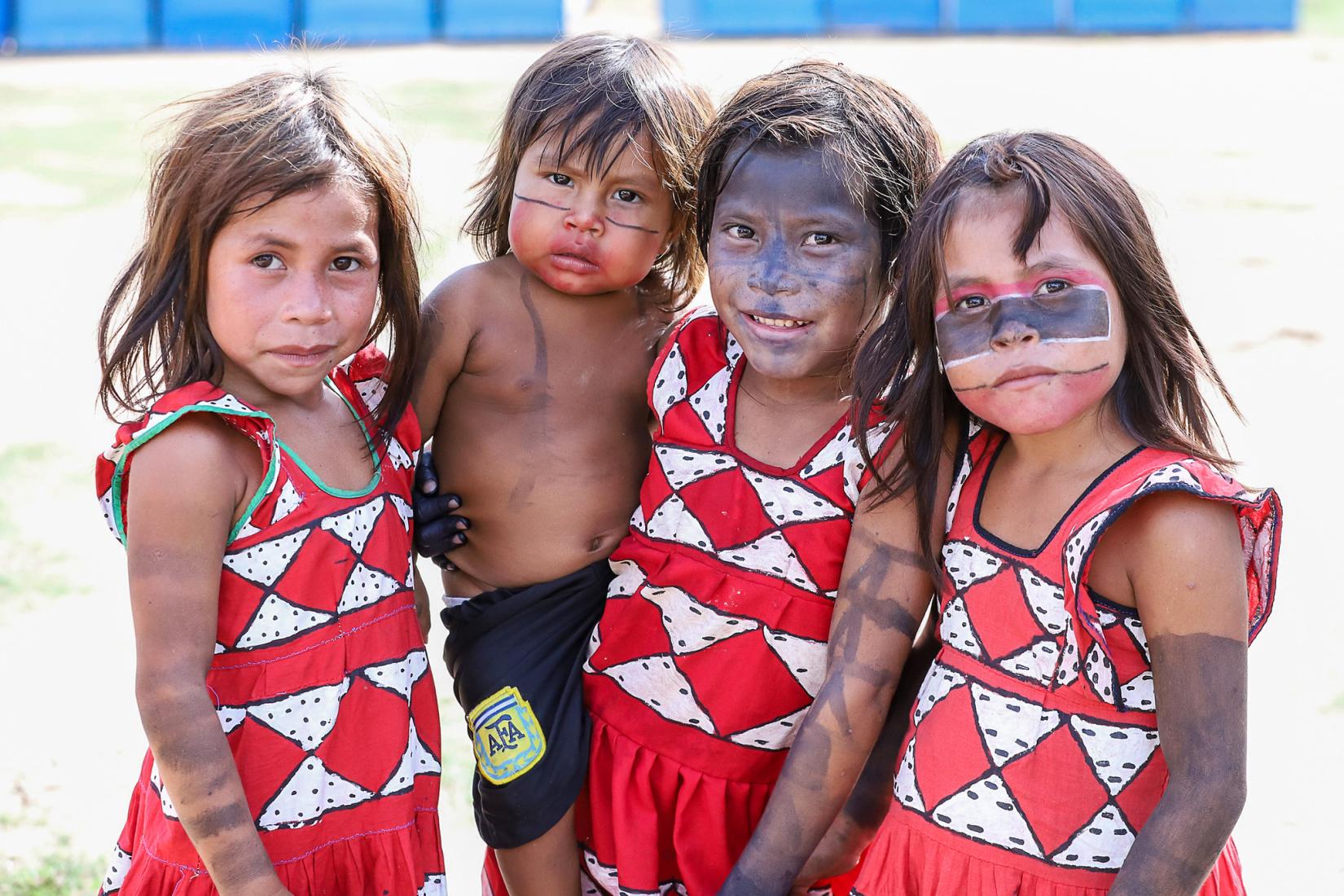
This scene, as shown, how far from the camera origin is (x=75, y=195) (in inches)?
396

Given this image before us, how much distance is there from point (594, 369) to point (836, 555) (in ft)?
1.95

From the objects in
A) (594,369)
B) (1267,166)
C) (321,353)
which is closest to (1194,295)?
(1267,166)

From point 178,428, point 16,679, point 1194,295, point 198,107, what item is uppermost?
point 198,107

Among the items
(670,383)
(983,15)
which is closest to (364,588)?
(670,383)

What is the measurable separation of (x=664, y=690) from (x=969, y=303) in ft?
2.47

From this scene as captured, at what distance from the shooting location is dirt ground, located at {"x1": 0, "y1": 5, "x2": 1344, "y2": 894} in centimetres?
319

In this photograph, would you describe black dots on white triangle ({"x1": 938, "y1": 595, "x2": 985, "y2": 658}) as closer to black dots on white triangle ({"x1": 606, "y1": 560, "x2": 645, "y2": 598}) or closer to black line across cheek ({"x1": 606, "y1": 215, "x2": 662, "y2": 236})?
black dots on white triangle ({"x1": 606, "y1": 560, "x2": 645, "y2": 598})

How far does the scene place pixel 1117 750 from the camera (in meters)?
1.66

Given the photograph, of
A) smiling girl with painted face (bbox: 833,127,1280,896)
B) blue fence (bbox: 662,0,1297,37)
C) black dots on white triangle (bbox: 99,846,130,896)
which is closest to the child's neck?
smiling girl with painted face (bbox: 833,127,1280,896)

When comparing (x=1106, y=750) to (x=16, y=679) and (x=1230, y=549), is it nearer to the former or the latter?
(x=1230, y=549)

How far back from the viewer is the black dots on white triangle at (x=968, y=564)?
5.74 ft

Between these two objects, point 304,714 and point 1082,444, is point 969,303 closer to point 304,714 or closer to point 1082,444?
point 1082,444

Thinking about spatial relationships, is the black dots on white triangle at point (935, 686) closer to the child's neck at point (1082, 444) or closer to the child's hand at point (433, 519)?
the child's neck at point (1082, 444)

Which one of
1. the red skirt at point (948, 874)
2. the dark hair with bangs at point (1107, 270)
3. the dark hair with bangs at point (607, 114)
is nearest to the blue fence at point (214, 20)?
the dark hair with bangs at point (607, 114)
